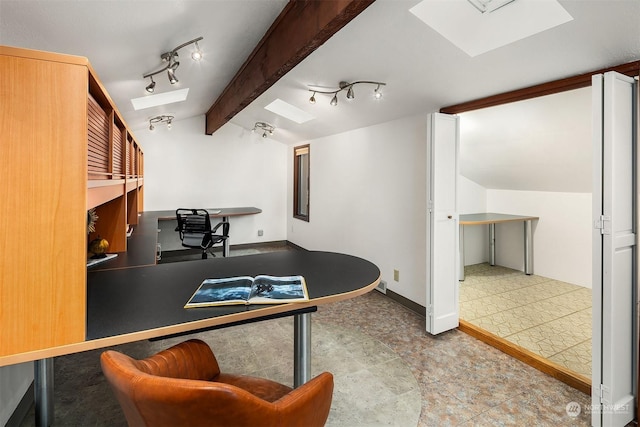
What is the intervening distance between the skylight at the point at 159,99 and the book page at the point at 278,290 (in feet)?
9.64

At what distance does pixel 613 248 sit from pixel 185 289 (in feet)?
7.12

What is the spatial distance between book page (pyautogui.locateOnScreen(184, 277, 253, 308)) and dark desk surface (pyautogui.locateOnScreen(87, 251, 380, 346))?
32mm

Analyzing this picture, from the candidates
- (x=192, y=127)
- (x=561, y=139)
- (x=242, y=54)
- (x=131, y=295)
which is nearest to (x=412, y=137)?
(x=561, y=139)

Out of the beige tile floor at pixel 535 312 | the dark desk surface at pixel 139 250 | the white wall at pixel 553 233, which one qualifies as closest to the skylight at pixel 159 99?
the dark desk surface at pixel 139 250

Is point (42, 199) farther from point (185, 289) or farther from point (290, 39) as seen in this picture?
point (290, 39)

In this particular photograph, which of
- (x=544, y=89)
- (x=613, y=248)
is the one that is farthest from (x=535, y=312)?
(x=544, y=89)

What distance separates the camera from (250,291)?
1.38 m

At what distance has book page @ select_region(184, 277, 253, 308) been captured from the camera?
1269mm

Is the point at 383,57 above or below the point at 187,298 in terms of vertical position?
above

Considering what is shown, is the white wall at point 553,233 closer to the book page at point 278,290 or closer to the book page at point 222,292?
the book page at point 278,290

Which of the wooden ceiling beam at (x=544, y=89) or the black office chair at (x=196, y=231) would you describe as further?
the black office chair at (x=196, y=231)

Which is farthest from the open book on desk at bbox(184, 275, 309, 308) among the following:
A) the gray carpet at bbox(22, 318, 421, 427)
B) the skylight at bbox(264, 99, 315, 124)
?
the skylight at bbox(264, 99, 315, 124)

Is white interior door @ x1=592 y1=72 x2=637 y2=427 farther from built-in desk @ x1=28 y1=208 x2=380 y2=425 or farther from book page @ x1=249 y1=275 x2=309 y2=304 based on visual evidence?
book page @ x1=249 y1=275 x2=309 y2=304

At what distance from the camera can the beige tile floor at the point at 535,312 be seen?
2598 millimetres
